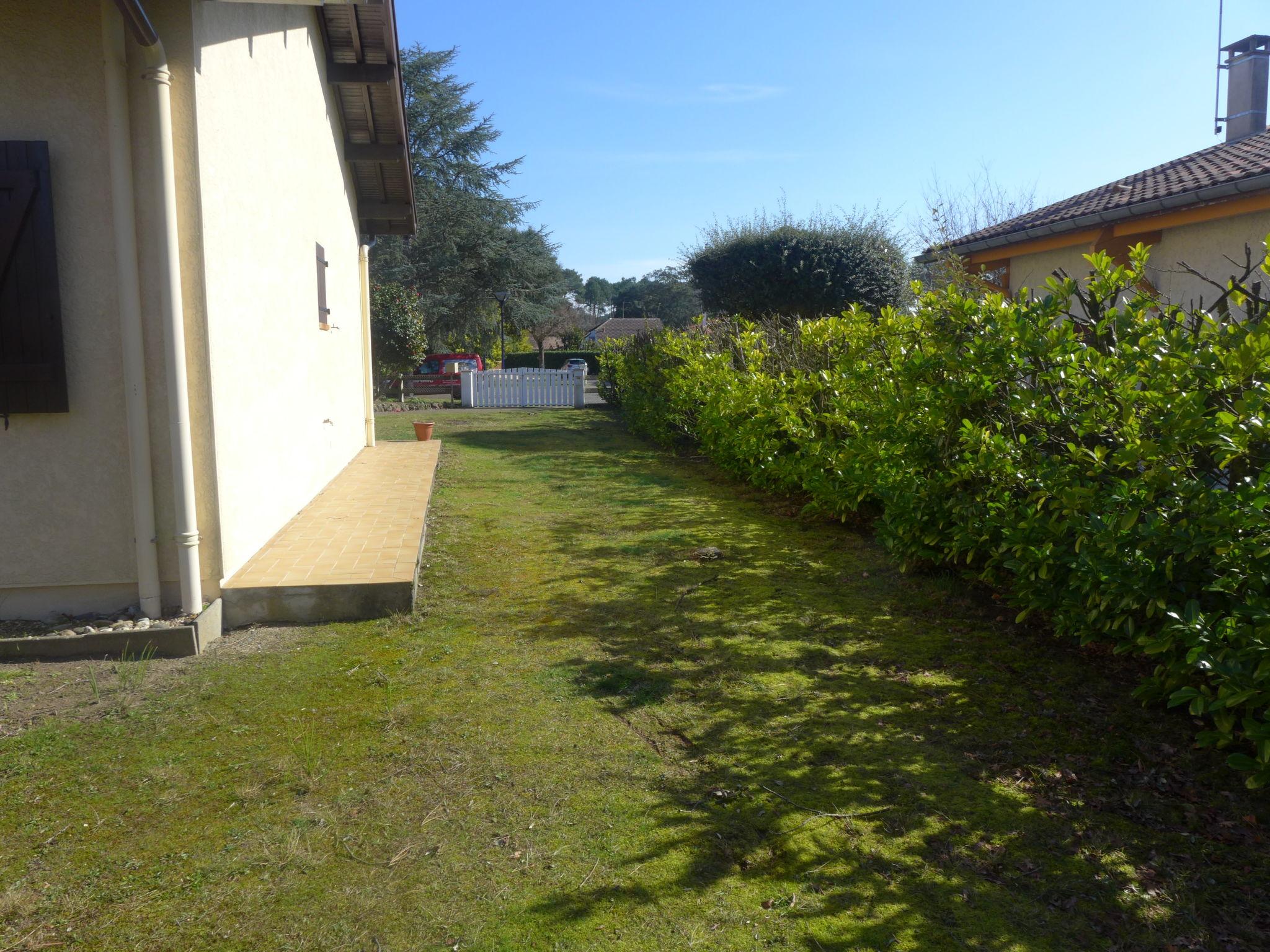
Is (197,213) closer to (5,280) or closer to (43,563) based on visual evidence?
(5,280)

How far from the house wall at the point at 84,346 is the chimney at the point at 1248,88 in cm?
1638

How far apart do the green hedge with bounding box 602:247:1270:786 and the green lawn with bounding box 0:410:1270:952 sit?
443mm

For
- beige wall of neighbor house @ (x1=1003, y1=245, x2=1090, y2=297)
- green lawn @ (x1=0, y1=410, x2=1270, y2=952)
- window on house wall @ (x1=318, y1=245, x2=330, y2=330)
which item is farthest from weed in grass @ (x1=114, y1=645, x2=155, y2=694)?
beige wall of neighbor house @ (x1=1003, y1=245, x2=1090, y2=297)

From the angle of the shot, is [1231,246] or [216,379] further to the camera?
[1231,246]

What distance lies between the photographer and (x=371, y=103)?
10656 mm

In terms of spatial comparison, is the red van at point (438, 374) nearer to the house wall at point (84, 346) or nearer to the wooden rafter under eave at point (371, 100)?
the wooden rafter under eave at point (371, 100)

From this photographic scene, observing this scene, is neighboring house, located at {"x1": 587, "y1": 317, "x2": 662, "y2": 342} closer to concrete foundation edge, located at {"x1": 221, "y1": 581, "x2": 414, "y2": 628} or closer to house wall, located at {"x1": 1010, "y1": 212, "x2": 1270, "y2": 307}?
house wall, located at {"x1": 1010, "y1": 212, "x2": 1270, "y2": 307}

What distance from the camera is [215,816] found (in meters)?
3.09

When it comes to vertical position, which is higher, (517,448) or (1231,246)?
(1231,246)

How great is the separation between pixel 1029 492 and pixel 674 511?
182 inches

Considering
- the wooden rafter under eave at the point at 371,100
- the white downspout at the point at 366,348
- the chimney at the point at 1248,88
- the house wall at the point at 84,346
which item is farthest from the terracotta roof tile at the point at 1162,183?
the house wall at the point at 84,346

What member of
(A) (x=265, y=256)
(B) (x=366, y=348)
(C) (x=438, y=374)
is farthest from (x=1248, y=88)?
(C) (x=438, y=374)

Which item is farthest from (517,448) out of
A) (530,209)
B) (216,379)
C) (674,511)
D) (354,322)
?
(530,209)

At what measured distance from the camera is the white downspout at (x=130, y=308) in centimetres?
445
